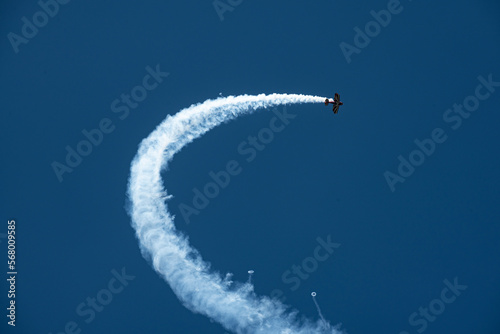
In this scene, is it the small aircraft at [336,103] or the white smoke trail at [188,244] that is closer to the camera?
the white smoke trail at [188,244]

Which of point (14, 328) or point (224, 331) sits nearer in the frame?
point (224, 331)

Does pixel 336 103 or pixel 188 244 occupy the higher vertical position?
pixel 336 103

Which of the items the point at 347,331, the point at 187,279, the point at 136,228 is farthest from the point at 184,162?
the point at 347,331

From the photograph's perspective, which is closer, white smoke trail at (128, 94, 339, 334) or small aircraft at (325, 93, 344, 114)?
white smoke trail at (128, 94, 339, 334)

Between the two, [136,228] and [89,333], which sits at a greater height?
[136,228]

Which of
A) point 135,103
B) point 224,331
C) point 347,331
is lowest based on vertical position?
point 347,331

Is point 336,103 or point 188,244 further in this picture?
point 336,103

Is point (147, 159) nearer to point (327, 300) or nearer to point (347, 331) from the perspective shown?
point (327, 300)
